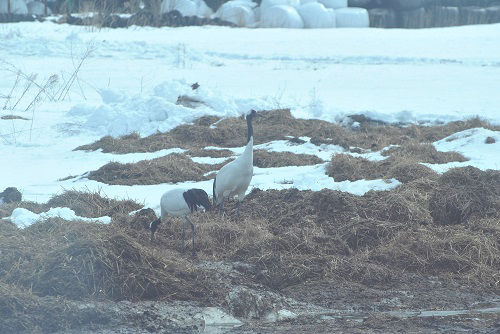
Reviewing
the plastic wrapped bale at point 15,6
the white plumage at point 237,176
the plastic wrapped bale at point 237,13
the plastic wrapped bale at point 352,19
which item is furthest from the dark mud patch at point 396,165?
the plastic wrapped bale at point 15,6

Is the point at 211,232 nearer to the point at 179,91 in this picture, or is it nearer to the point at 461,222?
the point at 461,222

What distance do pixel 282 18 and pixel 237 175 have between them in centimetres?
2628

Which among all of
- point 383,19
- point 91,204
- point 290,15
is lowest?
point 91,204

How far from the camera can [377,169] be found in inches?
474

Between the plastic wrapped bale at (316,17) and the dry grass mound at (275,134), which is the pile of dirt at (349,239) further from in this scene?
the plastic wrapped bale at (316,17)

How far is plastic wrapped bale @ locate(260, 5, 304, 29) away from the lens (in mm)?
35750

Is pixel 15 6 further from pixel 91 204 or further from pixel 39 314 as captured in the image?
pixel 39 314

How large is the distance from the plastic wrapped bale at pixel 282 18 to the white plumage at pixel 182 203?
27290 mm

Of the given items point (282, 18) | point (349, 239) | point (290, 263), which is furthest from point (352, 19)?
point (290, 263)

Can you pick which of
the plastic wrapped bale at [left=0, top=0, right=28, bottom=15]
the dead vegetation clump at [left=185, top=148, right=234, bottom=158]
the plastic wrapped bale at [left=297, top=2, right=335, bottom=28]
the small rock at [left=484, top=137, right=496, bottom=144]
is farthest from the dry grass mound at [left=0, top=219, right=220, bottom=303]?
the plastic wrapped bale at [left=0, top=0, right=28, bottom=15]

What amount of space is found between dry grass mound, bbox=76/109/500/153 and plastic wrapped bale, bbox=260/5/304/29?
773 inches

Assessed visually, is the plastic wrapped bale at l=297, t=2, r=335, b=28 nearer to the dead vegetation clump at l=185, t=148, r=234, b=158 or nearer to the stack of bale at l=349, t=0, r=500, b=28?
the stack of bale at l=349, t=0, r=500, b=28

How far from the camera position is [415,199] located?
33.2ft

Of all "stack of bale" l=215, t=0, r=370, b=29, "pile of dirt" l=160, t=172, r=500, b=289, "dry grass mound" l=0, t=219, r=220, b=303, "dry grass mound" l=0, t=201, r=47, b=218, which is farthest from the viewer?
"stack of bale" l=215, t=0, r=370, b=29
